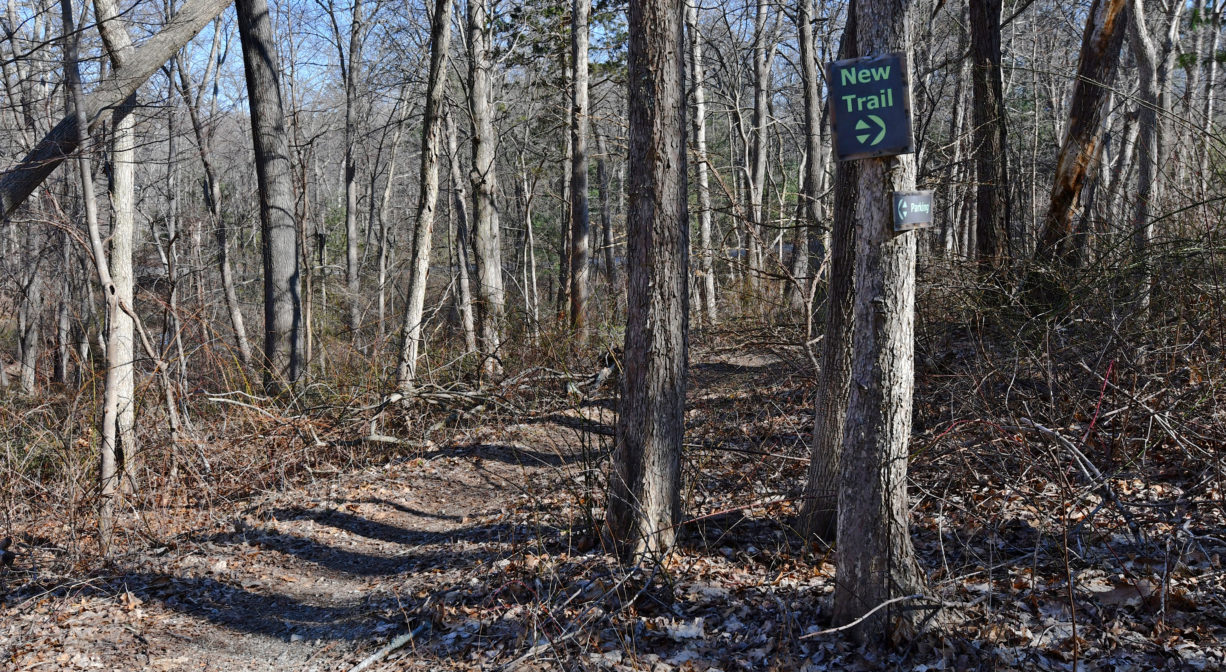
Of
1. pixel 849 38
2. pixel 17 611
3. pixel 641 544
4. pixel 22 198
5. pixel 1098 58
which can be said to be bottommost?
pixel 17 611

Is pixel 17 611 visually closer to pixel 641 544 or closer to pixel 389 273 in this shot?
pixel 641 544

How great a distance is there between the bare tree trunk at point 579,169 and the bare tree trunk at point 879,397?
745 cm

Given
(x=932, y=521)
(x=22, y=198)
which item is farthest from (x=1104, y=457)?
(x=22, y=198)

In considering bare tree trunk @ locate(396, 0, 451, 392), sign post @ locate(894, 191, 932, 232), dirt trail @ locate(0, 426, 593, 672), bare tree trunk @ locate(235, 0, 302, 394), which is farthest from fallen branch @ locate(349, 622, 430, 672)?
bare tree trunk @ locate(235, 0, 302, 394)

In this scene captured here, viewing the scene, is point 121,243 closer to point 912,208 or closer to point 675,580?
point 675,580

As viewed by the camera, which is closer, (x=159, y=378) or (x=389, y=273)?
(x=159, y=378)

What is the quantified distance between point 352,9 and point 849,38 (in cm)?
1598

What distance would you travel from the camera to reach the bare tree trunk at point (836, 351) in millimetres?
4293

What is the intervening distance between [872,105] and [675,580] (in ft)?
9.61

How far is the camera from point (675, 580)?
4582 millimetres

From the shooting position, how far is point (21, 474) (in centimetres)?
605

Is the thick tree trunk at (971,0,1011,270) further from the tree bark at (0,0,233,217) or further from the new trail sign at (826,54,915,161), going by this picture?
the tree bark at (0,0,233,217)

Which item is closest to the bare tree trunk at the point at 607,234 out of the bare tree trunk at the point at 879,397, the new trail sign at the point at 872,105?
the bare tree trunk at the point at 879,397

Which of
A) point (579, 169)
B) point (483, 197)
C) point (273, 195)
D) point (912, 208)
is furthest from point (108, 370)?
point (579, 169)
